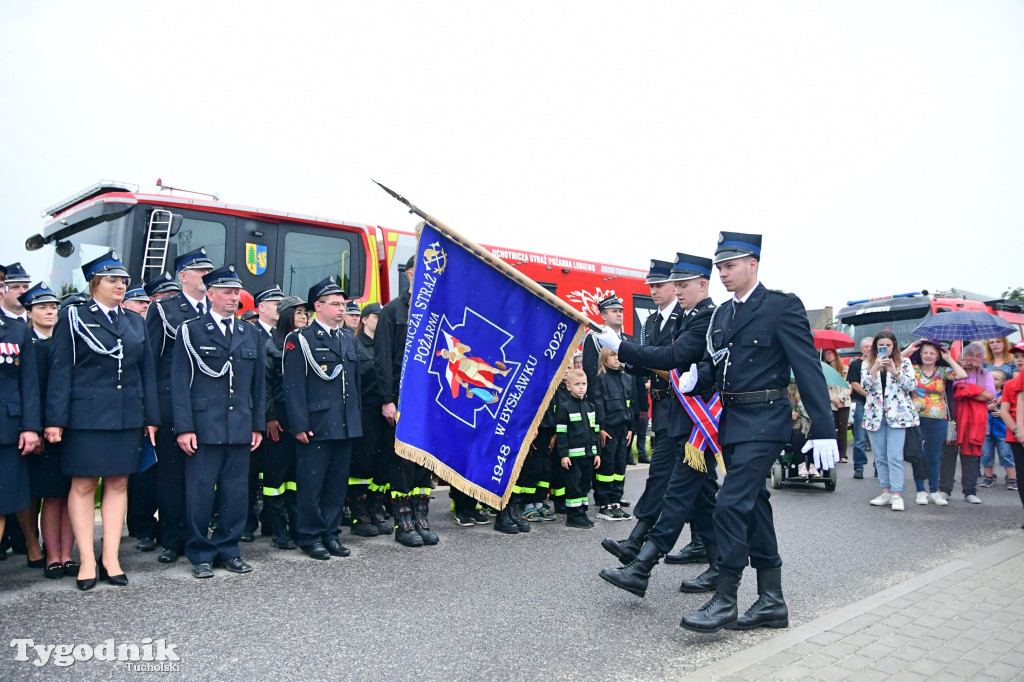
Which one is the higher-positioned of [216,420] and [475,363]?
[475,363]

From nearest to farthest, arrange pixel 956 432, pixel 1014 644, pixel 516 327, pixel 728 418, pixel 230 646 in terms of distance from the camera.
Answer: pixel 230 646, pixel 1014 644, pixel 728 418, pixel 516 327, pixel 956 432

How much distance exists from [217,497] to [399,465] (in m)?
1.50

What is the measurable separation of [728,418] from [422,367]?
225 centimetres

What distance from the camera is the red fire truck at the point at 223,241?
10.1 m

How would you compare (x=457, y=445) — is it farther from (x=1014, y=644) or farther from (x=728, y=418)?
(x=1014, y=644)

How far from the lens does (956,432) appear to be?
9.55 meters

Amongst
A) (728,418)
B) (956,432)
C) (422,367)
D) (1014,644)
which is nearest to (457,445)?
(422,367)

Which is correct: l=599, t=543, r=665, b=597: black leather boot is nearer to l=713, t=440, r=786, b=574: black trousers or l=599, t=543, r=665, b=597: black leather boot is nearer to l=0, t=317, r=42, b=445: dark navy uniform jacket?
l=713, t=440, r=786, b=574: black trousers

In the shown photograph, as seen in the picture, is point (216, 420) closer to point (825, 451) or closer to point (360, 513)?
point (360, 513)

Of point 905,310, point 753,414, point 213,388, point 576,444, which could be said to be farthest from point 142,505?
point 905,310

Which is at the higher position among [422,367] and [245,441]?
[422,367]

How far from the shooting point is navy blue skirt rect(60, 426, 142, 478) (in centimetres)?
496

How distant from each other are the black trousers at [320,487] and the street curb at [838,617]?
3268mm

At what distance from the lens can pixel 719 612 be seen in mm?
4309
